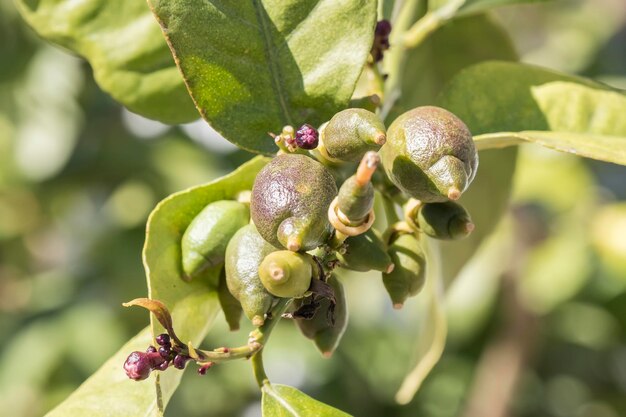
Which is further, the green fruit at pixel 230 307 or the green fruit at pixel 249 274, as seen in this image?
the green fruit at pixel 230 307

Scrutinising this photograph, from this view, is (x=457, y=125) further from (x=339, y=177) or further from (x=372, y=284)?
(x=372, y=284)

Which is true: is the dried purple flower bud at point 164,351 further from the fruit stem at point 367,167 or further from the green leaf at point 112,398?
the fruit stem at point 367,167

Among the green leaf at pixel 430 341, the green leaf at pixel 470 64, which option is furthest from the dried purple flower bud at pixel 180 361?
the green leaf at pixel 470 64

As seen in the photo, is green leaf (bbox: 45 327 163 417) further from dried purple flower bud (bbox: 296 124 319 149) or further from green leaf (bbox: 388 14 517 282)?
green leaf (bbox: 388 14 517 282)

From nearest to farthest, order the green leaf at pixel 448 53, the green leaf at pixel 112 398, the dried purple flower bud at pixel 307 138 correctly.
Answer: the dried purple flower bud at pixel 307 138, the green leaf at pixel 112 398, the green leaf at pixel 448 53

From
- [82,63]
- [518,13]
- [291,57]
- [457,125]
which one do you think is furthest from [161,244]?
[518,13]

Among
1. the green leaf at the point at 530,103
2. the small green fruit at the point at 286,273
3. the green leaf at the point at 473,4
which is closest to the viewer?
the small green fruit at the point at 286,273

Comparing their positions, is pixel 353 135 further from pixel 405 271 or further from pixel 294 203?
pixel 405 271
